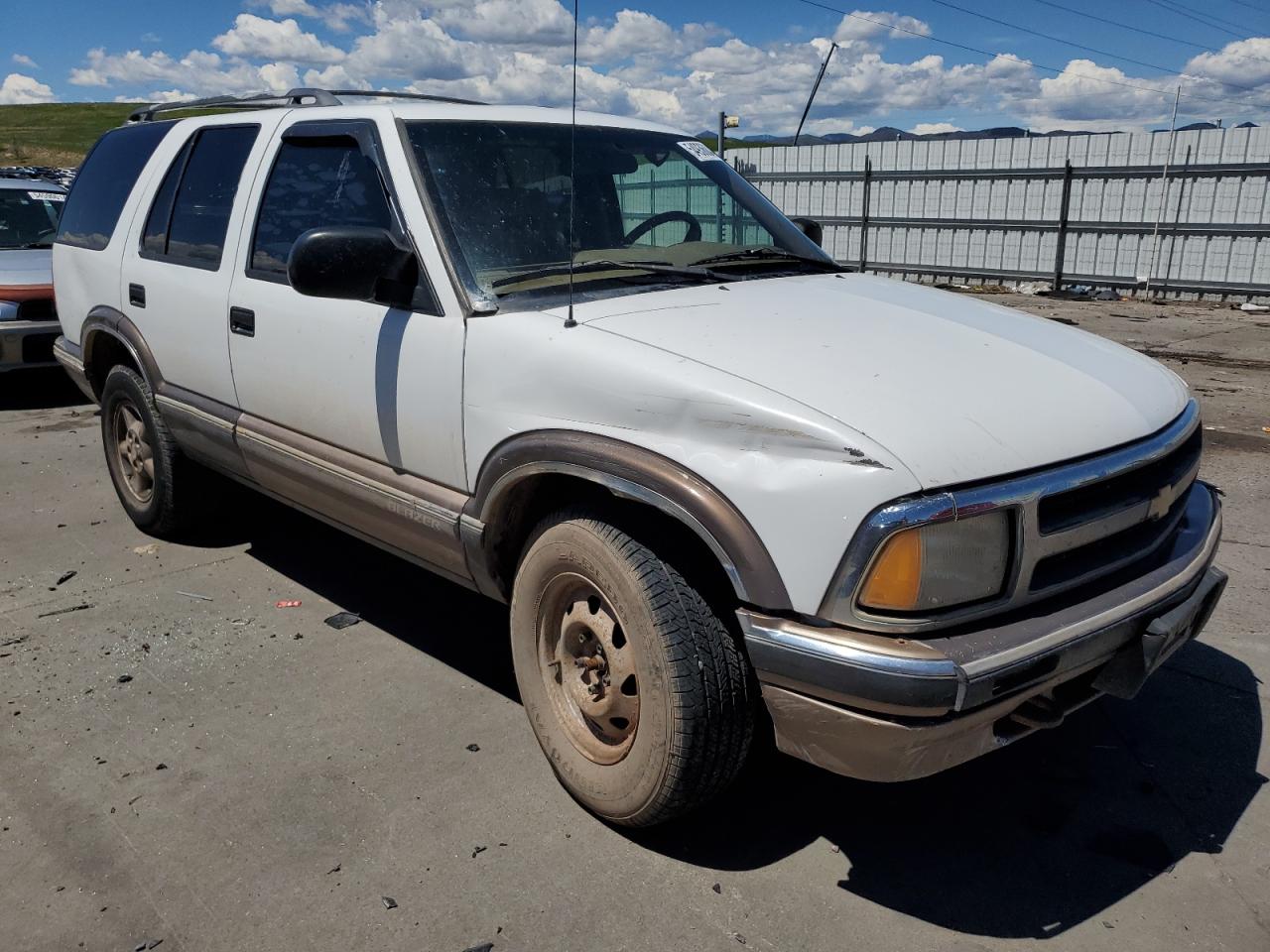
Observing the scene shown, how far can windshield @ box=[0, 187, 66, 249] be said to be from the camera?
9.59m

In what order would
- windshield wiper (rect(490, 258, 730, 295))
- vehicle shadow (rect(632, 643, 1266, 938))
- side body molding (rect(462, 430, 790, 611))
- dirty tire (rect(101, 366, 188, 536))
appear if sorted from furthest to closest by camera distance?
dirty tire (rect(101, 366, 188, 536))
windshield wiper (rect(490, 258, 730, 295))
vehicle shadow (rect(632, 643, 1266, 938))
side body molding (rect(462, 430, 790, 611))

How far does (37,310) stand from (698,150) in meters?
6.66

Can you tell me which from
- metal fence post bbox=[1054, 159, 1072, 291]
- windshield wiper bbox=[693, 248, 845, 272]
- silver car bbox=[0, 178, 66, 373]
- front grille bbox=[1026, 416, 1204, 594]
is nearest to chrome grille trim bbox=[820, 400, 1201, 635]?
front grille bbox=[1026, 416, 1204, 594]

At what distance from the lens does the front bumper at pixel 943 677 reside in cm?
227

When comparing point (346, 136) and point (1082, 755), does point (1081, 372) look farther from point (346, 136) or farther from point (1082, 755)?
point (346, 136)

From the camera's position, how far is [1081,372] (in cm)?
289

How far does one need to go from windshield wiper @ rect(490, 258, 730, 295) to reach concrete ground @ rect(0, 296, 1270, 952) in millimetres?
1518

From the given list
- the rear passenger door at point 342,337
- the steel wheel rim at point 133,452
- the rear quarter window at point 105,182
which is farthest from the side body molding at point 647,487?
the rear quarter window at point 105,182

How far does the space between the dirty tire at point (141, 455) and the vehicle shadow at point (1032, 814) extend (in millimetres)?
1996

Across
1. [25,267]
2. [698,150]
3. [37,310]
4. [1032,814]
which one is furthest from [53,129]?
[1032,814]

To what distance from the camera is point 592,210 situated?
3.69 m

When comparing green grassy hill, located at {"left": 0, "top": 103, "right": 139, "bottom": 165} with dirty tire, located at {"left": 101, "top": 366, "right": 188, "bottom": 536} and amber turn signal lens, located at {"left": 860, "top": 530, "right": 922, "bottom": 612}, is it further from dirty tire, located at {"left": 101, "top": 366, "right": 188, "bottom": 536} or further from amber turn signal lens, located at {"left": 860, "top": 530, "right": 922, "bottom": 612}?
amber turn signal lens, located at {"left": 860, "top": 530, "right": 922, "bottom": 612}

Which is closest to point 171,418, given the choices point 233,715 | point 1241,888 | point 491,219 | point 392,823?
point 233,715

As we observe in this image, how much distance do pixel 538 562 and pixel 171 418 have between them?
2.56 meters
